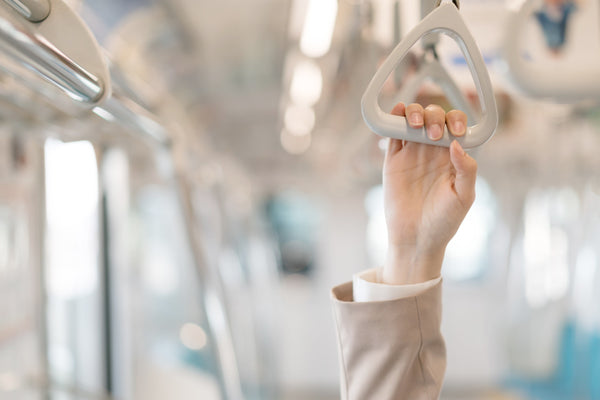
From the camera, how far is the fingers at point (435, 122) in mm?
691

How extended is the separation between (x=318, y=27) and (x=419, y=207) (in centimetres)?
154

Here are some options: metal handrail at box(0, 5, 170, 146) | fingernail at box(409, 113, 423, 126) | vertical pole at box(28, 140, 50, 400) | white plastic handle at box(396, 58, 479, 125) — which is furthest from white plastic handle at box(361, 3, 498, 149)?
vertical pole at box(28, 140, 50, 400)

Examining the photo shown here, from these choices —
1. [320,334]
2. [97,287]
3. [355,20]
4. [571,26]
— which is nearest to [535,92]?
[571,26]

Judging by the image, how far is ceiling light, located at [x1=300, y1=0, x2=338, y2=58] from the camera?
195cm

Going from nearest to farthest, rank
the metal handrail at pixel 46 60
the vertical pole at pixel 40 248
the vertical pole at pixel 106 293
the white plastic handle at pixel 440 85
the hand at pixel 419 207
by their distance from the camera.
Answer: the metal handrail at pixel 46 60, the hand at pixel 419 207, the white plastic handle at pixel 440 85, the vertical pole at pixel 40 248, the vertical pole at pixel 106 293

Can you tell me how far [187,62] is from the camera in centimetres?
357

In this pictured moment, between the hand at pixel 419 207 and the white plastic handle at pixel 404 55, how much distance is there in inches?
3.6

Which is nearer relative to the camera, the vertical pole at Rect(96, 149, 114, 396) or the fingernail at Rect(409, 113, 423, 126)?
the fingernail at Rect(409, 113, 423, 126)

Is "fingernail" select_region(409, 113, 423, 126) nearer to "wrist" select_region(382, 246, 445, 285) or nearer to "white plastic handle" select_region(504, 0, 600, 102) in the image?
"wrist" select_region(382, 246, 445, 285)

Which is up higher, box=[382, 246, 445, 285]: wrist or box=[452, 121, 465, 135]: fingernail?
box=[452, 121, 465, 135]: fingernail

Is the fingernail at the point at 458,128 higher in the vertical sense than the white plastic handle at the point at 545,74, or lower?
lower

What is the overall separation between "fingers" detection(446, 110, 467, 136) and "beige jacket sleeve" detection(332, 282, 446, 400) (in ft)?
0.79

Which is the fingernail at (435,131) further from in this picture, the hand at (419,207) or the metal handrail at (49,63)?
the metal handrail at (49,63)

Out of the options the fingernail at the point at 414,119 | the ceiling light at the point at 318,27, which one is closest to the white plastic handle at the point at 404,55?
the fingernail at the point at 414,119
